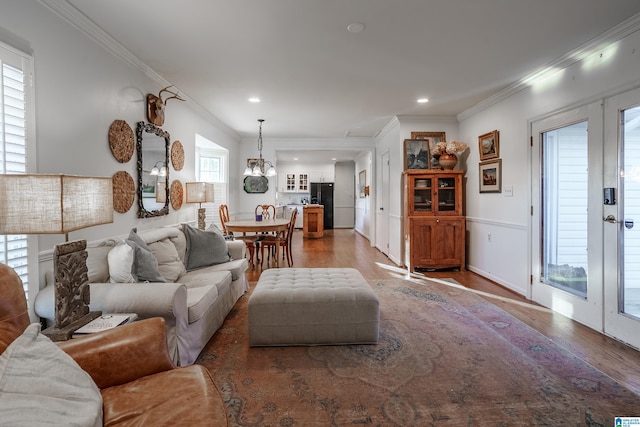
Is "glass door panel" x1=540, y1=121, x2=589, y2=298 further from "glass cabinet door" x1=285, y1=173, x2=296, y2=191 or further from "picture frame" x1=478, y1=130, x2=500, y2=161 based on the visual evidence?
"glass cabinet door" x1=285, y1=173, x2=296, y2=191

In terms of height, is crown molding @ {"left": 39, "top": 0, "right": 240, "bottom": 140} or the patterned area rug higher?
crown molding @ {"left": 39, "top": 0, "right": 240, "bottom": 140}

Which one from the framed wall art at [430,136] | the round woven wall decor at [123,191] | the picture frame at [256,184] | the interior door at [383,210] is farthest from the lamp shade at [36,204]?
the picture frame at [256,184]

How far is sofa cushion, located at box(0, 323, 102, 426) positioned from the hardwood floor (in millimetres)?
2763

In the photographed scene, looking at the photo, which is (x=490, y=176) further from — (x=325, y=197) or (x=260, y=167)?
(x=325, y=197)

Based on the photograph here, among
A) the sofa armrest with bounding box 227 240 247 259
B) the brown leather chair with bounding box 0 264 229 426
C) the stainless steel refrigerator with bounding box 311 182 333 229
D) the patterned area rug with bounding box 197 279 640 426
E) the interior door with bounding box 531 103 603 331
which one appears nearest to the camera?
the brown leather chair with bounding box 0 264 229 426

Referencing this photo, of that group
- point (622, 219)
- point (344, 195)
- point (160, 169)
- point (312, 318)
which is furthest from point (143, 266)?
point (344, 195)

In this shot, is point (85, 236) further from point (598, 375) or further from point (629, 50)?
point (629, 50)

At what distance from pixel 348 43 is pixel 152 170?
2.40 meters

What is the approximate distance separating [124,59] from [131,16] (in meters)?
0.71

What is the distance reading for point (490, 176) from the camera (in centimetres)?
446

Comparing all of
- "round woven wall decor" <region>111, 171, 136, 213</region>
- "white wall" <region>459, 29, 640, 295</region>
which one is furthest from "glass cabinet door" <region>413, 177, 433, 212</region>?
"round woven wall decor" <region>111, 171, 136, 213</region>

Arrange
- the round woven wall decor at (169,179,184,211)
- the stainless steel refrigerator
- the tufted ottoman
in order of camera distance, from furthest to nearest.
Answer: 1. the stainless steel refrigerator
2. the round woven wall decor at (169,179,184,211)
3. the tufted ottoman

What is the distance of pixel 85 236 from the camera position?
2.50 metres

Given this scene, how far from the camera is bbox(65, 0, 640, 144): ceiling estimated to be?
2.34 meters
